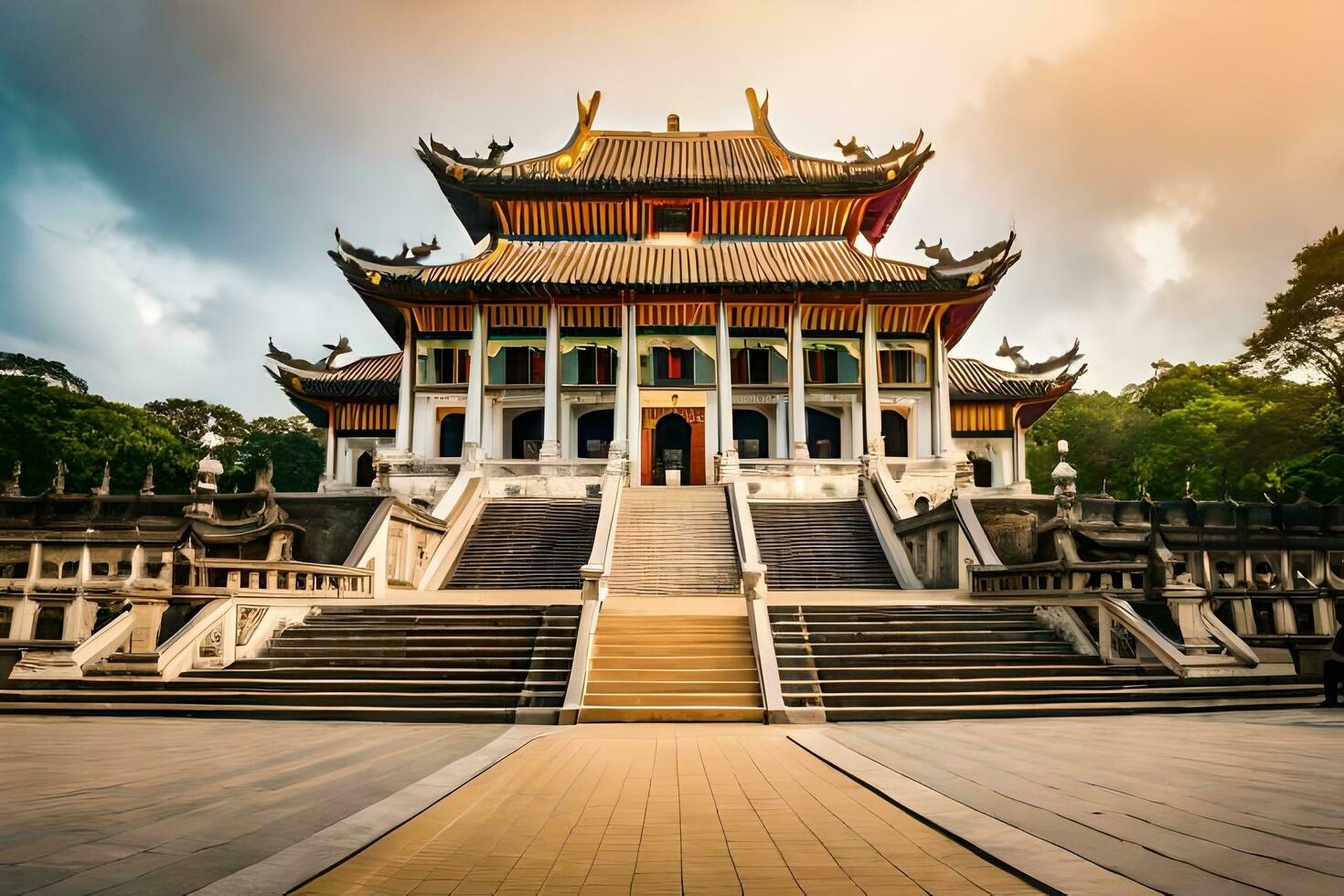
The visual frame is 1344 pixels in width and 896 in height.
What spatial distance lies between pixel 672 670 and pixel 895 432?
26341 mm

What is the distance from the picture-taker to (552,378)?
35.2m

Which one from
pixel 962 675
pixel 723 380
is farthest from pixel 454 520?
pixel 962 675

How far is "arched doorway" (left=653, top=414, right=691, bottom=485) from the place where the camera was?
1459 inches

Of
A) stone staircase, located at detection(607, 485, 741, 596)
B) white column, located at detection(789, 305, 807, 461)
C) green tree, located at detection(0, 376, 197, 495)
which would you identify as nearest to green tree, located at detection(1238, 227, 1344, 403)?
white column, located at detection(789, 305, 807, 461)

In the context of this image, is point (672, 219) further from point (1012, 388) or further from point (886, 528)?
point (886, 528)

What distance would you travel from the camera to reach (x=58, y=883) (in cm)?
411

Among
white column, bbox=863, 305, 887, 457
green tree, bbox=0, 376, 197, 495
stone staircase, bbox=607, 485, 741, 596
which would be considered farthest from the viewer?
green tree, bbox=0, 376, 197, 495

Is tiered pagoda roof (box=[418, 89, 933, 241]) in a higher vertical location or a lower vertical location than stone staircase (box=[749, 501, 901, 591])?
higher

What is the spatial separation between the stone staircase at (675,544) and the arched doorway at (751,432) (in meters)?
8.70

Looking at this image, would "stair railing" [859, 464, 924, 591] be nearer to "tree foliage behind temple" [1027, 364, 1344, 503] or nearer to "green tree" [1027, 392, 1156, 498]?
"tree foliage behind temple" [1027, 364, 1344, 503]

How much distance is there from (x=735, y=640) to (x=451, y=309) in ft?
82.8

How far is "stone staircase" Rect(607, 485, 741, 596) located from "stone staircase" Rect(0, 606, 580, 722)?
220 inches

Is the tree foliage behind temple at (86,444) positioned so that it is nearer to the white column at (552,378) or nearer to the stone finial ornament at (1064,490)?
the white column at (552,378)

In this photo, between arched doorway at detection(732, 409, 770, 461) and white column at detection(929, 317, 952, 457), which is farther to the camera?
arched doorway at detection(732, 409, 770, 461)
